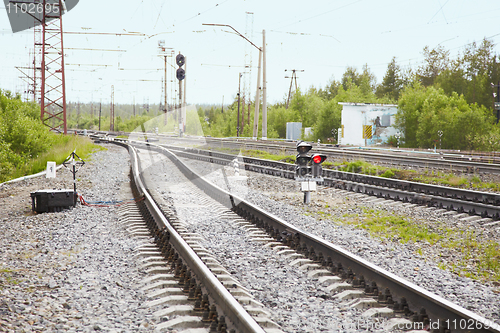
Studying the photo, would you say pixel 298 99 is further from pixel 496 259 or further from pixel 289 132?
pixel 496 259

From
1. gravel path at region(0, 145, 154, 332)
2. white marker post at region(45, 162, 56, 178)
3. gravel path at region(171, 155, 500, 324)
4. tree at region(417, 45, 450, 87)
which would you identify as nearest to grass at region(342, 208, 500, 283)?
gravel path at region(171, 155, 500, 324)

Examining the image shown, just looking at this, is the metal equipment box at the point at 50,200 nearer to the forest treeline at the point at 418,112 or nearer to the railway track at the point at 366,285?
the railway track at the point at 366,285

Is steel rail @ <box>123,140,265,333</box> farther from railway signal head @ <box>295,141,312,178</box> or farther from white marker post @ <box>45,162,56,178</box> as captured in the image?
white marker post @ <box>45,162,56,178</box>

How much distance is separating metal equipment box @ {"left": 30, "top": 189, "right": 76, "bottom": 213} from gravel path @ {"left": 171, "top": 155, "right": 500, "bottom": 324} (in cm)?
466

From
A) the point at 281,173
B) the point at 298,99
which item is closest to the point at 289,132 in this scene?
the point at 298,99

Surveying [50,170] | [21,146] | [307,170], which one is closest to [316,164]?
[307,170]

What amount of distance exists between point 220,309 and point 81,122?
140003 millimetres

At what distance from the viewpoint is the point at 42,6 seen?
30.4 metres

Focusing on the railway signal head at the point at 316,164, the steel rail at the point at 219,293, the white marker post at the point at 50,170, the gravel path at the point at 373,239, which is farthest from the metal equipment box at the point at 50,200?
the railway signal head at the point at 316,164

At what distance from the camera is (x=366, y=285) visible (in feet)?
15.9

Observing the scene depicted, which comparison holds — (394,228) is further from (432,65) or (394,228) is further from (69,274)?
(432,65)

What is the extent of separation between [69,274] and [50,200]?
4.79 meters

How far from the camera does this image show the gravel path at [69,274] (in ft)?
13.4

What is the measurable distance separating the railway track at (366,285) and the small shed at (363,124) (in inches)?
1252
